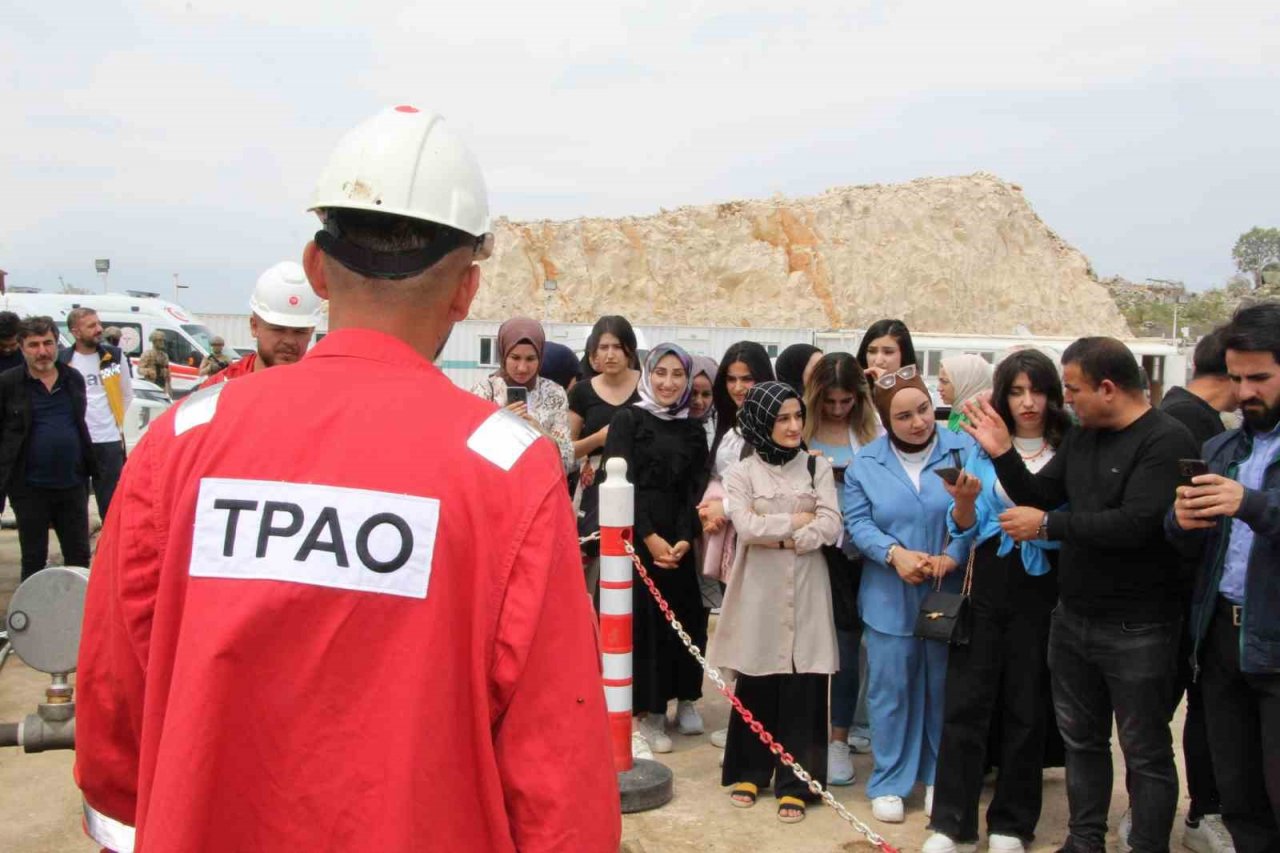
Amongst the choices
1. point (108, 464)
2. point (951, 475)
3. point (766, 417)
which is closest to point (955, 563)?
point (951, 475)

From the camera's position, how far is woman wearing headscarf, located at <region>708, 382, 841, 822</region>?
5719 millimetres

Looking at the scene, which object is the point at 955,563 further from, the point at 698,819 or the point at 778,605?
the point at 698,819

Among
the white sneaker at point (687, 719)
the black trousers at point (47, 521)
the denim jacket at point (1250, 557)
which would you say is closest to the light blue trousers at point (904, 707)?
the denim jacket at point (1250, 557)

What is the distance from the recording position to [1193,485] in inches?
163

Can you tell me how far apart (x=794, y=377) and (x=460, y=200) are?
234 inches

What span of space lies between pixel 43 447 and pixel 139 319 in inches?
699

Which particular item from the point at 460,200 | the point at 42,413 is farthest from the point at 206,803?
the point at 42,413

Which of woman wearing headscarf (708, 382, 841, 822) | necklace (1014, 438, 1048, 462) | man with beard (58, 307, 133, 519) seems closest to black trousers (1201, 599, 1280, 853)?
necklace (1014, 438, 1048, 462)

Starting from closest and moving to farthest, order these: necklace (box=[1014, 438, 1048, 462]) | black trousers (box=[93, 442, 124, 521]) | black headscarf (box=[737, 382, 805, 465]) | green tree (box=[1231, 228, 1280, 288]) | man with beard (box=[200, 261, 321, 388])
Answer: man with beard (box=[200, 261, 321, 388]), necklace (box=[1014, 438, 1048, 462]), black headscarf (box=[737, 382, 805, 465]), black trousers (box=[93, 442, 124, 521]), green tree (box=[1231, 228, 1280, 288])

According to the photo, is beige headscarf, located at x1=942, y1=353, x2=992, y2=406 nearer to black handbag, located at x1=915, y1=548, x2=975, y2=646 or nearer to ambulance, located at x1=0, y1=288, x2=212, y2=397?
black handbag, located at x1=915, y1=548, x2=975, y2=646

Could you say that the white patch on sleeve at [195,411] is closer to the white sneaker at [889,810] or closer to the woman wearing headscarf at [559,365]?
the white sneaker at [889,810]

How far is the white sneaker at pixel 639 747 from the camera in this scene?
634 centimetres

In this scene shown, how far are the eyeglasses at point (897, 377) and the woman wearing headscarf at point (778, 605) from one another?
21.6 inches

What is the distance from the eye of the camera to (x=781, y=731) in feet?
18.9
